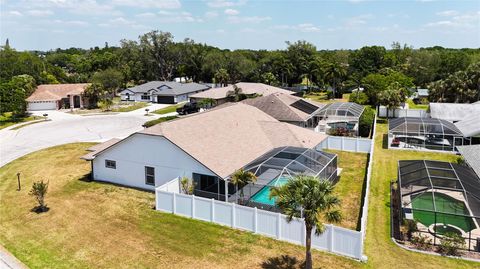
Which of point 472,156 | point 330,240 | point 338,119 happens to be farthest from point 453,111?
point 330,240

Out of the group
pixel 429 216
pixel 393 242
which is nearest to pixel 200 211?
pixel 393 242

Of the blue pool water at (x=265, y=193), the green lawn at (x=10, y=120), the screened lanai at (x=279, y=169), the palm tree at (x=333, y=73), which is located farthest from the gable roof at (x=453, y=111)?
the green lawn at (x=10, y=120)

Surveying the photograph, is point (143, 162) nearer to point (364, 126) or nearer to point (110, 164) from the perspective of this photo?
point (110, 164)

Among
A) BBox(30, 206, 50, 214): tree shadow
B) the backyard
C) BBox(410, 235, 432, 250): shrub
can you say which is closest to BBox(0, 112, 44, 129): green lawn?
the backyard

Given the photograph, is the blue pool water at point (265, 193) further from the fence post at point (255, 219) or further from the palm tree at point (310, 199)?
the palm tree at point (310, 199)

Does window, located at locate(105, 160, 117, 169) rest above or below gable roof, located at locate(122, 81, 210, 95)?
below

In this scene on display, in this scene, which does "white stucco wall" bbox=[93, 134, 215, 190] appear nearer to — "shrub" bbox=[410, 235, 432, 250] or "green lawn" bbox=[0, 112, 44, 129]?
"shrub" bbox=[410, 235, 432, 250]
